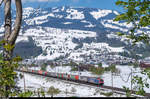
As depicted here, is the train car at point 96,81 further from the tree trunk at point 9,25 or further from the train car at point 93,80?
the tree trunk at point 9,25

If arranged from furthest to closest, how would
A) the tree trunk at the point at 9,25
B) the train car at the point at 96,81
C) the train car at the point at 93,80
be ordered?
1. the train car at the point at 93,80
2. the train car at the point at 96,81
3. the tree trunk at the point at 9,25

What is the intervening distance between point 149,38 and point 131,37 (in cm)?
38

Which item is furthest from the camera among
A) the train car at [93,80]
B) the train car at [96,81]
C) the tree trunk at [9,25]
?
the train car at [93,80]

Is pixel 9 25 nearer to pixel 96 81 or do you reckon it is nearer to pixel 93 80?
pixel 96 81

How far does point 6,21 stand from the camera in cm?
379

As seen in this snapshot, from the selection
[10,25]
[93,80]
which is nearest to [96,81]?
[93,80]

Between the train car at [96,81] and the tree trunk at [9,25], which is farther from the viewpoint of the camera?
the train car at [96,81]

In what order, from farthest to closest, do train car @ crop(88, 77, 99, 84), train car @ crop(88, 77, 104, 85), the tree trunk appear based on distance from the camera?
1. train car @ crop(88, 77, 99, 84)
2. train car @ crop(88, 77, 104, 85)
3. the tree trunk

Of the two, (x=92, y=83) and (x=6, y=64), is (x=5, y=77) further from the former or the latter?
(x=92, y=83)

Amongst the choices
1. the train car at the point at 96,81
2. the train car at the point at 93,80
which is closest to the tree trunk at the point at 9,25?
the train car at the point at 96,81

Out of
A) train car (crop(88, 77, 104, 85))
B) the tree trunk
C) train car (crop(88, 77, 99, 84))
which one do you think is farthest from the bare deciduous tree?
train car (crop(88, 77, 99, 84))

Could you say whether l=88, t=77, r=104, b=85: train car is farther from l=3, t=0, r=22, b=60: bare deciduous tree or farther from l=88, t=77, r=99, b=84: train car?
l=3, t=0, r=22, b=60: bare deciduous tree

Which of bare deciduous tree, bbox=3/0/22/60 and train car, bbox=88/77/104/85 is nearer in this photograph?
bare deciduous tree, bbox=3/0/22/60

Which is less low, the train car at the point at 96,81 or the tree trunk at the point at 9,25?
the tree trunk at the point at 9,25
